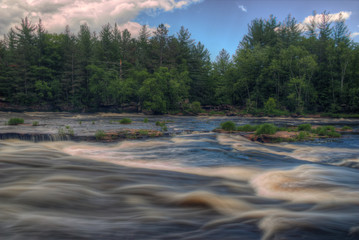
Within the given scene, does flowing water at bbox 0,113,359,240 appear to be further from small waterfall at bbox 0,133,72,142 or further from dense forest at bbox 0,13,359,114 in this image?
dense forest at bbox 0,13,359,114

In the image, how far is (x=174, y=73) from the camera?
1997 inches

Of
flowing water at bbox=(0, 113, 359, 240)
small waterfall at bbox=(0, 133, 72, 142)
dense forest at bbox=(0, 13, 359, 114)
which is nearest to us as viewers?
flowing water at bbox=(0, 113, 359, 240)

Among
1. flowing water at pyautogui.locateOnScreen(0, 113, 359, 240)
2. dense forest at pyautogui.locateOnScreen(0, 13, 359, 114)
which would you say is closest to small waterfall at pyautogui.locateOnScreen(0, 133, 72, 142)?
flowing water at pyautogui.locateOnScreen(0, 113, 359, 240)

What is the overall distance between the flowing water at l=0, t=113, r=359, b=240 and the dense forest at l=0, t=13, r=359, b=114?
110 feet

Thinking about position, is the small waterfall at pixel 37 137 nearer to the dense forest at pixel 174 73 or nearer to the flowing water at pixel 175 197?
the flowing water at pixel 175 197

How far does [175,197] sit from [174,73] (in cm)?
4777

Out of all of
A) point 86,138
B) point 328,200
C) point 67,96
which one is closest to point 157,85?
point 67,96

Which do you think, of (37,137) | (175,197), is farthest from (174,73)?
(175,197)

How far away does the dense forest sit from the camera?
149ft

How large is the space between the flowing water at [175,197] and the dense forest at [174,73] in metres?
33.4

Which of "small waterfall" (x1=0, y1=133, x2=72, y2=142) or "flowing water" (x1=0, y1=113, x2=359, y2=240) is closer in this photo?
"flowing water" (x1=0, y1=113, x2=359, y2=240)

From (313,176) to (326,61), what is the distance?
55.2 m

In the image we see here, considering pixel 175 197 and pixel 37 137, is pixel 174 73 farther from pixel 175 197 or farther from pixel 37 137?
pixel 175 197

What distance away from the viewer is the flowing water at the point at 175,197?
9.20 ft
